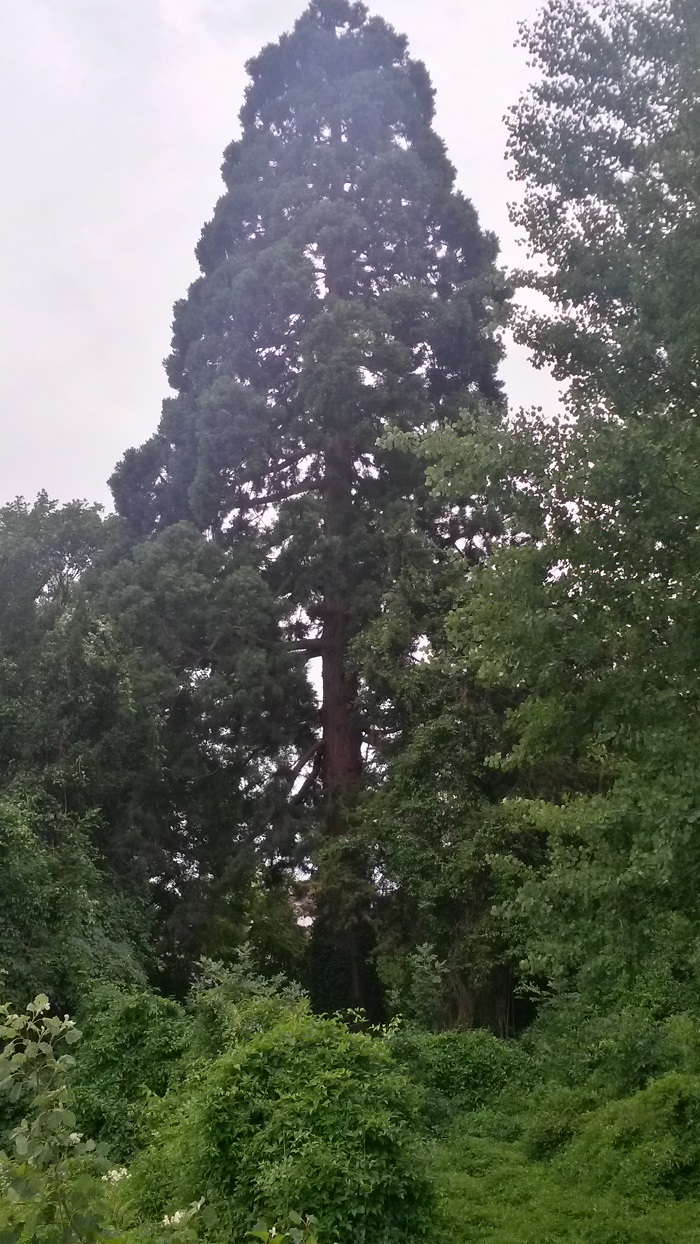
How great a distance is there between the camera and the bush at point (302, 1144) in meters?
5.90

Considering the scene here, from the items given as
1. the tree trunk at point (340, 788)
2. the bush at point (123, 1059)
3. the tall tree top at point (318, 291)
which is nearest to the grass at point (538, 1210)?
the bush at point (123, 1059)

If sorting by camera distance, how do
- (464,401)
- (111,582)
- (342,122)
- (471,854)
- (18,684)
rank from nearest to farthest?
(471,854) < (18,684) < (111,582) < (464,401) < (342,122)

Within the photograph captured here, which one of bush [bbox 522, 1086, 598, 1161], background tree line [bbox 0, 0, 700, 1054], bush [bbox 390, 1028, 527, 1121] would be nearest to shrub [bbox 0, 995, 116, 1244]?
background tree line [bbox 0, 0, 700, 1054]

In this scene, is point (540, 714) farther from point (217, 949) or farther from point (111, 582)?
point (217, 949)

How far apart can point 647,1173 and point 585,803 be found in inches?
141

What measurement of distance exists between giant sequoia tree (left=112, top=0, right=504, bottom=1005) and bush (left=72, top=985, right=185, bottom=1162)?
6.40 meters

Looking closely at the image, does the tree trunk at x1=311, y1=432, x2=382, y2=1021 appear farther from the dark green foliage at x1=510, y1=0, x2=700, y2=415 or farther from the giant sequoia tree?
the dark green foliage at x1=510, y1=0, x2=700, y2=415

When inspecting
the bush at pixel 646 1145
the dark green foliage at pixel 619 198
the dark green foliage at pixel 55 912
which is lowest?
the bush at pixel 646 1145

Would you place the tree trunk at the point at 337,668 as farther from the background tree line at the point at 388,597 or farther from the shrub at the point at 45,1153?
the shrub at the point at 45,1153

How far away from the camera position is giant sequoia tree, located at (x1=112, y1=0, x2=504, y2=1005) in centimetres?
1862

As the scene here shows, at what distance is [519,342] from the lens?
275 inches

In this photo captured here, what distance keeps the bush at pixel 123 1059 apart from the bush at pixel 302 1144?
308 centimetres

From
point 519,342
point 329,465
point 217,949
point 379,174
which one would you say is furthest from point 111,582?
point 519,342

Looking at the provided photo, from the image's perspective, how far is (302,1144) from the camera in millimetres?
6145
